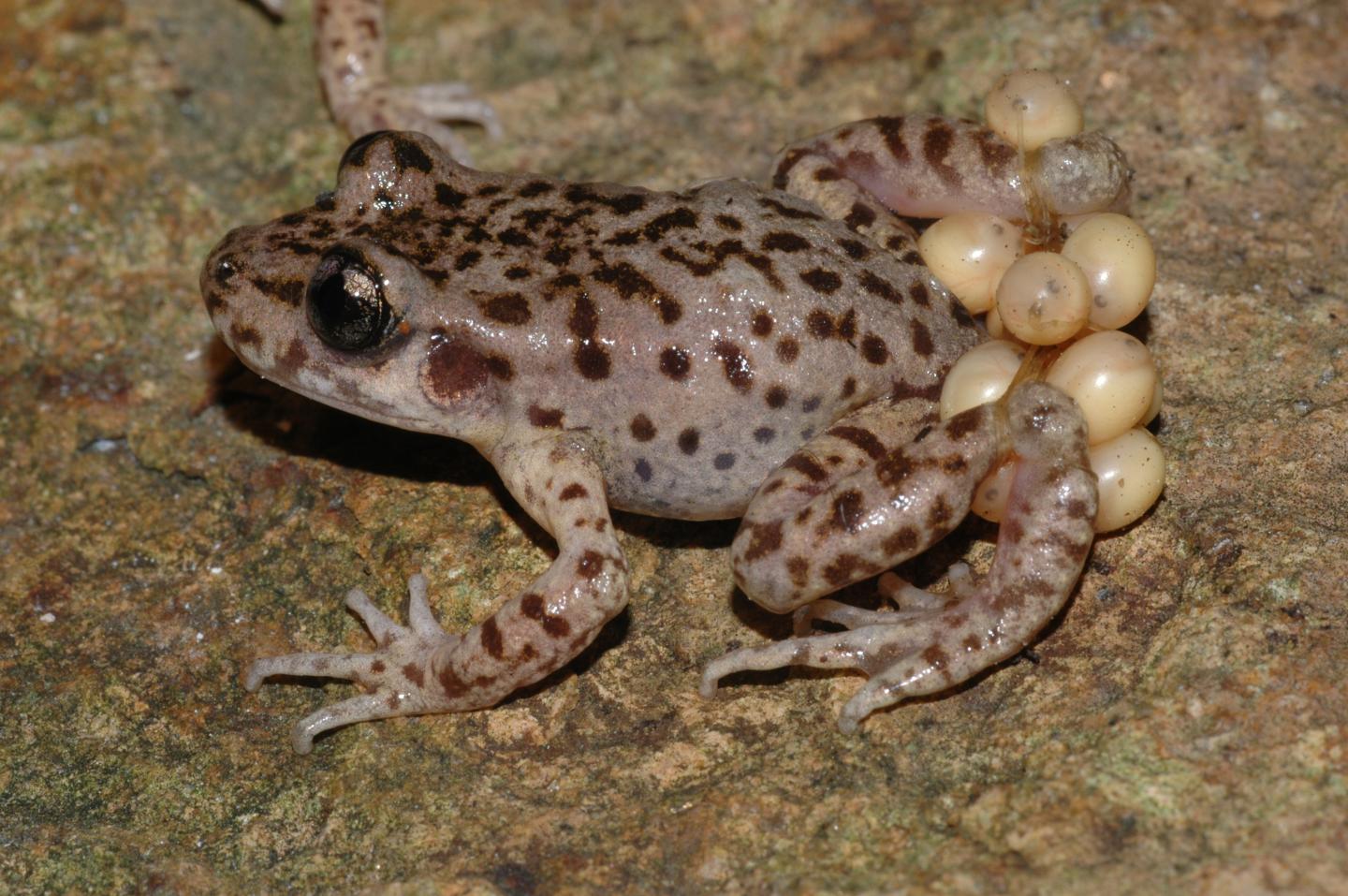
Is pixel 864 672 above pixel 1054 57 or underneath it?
underneath

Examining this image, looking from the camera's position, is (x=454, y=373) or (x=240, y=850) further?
(x=454, y=373)

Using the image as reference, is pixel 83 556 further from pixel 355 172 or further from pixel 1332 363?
pixel 1332 363

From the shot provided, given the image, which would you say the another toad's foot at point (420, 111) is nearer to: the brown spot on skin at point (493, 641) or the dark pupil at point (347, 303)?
the dark pupil at point (347, 303)

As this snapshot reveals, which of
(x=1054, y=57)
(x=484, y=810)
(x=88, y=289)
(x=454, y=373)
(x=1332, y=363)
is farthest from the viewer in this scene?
(x=1054, y=57)

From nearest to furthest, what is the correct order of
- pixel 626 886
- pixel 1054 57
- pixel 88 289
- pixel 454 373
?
1. pixel 626 886
2. pixel 454 373
3. pixel 88 289
4. pixel 1054 57

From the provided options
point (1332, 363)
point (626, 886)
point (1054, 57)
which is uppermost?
point (1054, 57)

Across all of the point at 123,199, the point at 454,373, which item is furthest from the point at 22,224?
the point at 454,373
